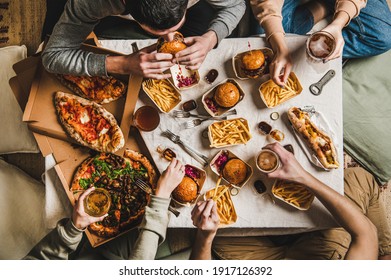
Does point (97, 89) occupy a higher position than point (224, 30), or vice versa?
point (224, 30)

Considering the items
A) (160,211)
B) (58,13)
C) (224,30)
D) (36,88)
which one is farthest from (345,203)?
(58,13)

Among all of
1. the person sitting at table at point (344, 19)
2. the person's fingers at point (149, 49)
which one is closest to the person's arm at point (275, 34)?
the person sitting at table at point (344, 19)

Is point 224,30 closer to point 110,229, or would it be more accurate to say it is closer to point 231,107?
point 231,107

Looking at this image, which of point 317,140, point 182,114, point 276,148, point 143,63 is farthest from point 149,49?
point 317,140

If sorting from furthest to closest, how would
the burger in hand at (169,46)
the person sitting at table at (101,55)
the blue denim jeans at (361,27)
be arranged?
the blue denim jeans at (361,27), the burger in hand at (169,46), the person sitting at table at (101,55)

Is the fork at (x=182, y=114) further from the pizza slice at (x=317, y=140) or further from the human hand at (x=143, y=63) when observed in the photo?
the pizza slice at (x=317, y=140)

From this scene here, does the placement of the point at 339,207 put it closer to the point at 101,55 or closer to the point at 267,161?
the point at 267,161
